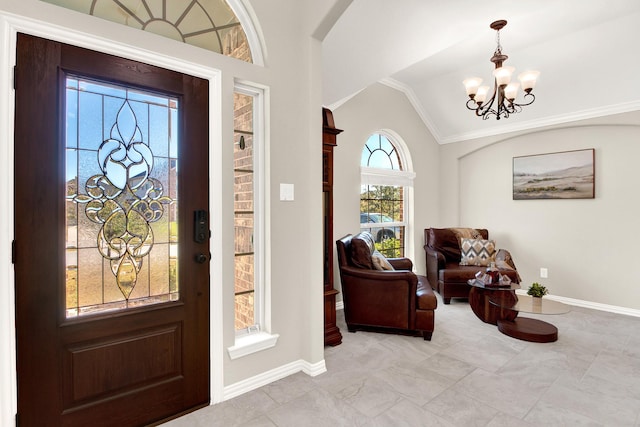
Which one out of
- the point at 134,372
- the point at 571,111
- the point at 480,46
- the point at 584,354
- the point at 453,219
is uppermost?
the point at 480,46

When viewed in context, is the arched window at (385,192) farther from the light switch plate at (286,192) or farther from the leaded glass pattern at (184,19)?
the leaded glass pattern at (184,19)

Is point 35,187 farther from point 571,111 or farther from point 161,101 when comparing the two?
point 571,111

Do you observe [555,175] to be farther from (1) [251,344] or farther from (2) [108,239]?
(2) [108,239]

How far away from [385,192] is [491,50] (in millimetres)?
2081

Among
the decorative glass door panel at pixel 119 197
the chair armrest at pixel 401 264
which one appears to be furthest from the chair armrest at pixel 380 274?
the decorative glass door panel at pixel 119 197

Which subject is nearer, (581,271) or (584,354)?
(584,354)

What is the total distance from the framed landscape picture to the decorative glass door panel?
14.7 ft

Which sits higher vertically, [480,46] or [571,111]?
[480,46]

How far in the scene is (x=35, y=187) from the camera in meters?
1.53

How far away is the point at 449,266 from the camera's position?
444cm

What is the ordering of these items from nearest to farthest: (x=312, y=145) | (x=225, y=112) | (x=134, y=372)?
1. (x=134, y=372)
2. (x=225, y=112)
3. (x=312, y=145)

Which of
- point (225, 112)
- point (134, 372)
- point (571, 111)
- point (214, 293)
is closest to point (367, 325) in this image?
point (214, 293)

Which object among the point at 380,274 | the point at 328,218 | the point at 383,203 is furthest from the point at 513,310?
the point at 383,203

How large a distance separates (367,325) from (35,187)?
105 inches
